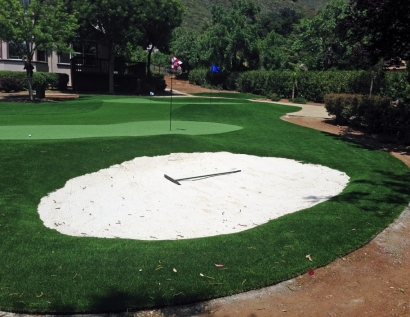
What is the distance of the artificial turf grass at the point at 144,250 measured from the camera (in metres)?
4.48

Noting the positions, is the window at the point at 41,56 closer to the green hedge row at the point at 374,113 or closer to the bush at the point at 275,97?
the bush at the point at 275,97

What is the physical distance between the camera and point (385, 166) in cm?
1212

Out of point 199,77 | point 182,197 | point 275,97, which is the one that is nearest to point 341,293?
point 182,197

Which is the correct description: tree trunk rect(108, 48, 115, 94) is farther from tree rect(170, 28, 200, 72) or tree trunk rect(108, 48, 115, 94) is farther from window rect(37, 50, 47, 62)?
tree rect(170, 28, 200, 72)

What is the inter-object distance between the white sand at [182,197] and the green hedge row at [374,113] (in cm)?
583

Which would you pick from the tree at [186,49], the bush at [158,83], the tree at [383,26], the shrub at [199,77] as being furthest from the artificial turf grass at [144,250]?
the tree at [186,49]

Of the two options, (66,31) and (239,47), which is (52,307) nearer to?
(66,31)

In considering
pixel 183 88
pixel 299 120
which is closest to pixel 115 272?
pixel 299 120

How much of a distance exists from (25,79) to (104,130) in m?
21.8

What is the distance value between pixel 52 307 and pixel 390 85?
30031 mm

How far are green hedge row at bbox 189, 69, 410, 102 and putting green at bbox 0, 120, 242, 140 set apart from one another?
13.7 m

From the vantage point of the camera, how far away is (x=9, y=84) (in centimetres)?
3338

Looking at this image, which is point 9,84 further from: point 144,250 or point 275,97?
point 144,250

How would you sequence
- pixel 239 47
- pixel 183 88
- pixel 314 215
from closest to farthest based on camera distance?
pixel 314 215, pixel 239 47, pixel 183 88
